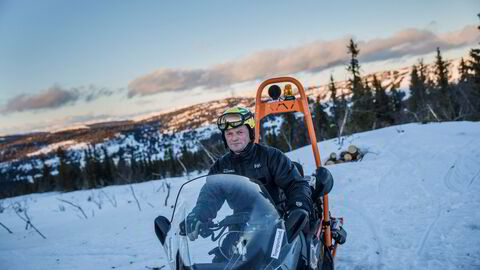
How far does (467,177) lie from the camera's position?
7.08 meters

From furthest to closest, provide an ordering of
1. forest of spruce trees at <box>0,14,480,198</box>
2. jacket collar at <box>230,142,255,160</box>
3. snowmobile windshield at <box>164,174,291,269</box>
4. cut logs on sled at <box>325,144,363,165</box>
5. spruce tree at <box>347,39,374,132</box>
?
spruce tree at <box>347,39,374,132</box> → forest of spruce trees at <box>0,14,480,198</box> → cut logs on sled at <box>325,144,363,165</box> → jacket collar at <box>230,142,255,160</box> → snowmobile windshield at <box>164,174,291,269</box>

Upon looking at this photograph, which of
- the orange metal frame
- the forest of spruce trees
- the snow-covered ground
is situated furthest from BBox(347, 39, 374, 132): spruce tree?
the orange metal frame

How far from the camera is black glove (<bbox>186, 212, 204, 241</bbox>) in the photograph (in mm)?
2331

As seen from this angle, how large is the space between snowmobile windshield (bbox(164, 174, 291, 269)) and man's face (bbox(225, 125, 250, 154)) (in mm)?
845

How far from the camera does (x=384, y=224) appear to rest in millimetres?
5367

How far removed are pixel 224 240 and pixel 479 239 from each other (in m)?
3.75

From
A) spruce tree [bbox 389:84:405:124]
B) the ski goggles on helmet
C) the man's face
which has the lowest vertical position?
spruce tree [bbox 389:84:405:124]

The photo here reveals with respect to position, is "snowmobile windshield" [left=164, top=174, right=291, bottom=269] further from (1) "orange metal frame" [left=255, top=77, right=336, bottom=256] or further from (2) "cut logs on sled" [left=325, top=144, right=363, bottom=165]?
(2) "cut logs on sled" [left=325, top=144, right=363, bottom=165]

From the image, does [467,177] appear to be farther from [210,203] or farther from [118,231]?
[118,231]

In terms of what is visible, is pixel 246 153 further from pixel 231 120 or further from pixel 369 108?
pixel 369 108

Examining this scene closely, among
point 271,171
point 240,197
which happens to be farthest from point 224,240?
point 271,171

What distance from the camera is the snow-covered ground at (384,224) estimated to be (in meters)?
4.21

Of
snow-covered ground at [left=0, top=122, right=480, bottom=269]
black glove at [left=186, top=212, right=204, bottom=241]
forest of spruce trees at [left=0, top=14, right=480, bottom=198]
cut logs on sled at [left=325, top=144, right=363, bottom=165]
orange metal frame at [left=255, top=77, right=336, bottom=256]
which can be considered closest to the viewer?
black glove at [left=186, top=212, right=204, bottom=241]

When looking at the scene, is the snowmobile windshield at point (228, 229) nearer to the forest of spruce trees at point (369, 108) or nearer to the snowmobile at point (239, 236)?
the snowmobile at point (239, 236)
